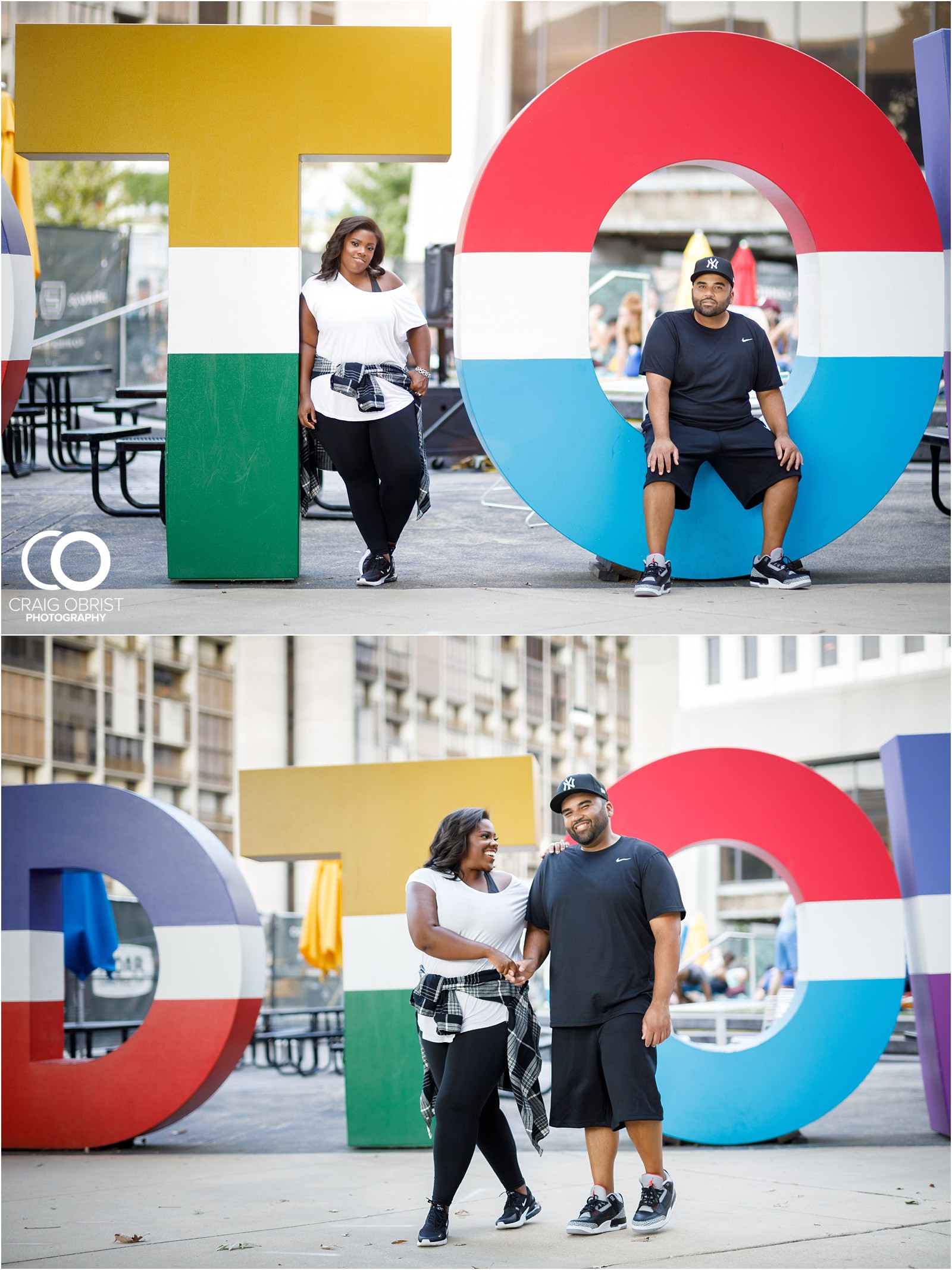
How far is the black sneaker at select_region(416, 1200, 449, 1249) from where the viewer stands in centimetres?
434

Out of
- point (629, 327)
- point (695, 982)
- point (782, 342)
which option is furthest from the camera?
point (782, 342)

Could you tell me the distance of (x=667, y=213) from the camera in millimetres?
34969

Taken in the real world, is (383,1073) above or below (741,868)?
above

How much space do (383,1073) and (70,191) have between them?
3443 centimetres

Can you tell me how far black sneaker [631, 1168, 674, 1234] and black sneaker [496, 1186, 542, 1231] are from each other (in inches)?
16.1

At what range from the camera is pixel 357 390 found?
695 centimetres

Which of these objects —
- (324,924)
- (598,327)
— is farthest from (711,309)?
(598,327)

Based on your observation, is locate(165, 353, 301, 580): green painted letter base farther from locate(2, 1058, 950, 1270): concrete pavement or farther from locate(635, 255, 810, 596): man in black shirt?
locate(2, 1058, 950, 1270): concrete pavement

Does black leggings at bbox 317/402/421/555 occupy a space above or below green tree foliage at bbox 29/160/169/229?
below

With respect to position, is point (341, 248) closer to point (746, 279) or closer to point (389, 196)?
point (746, 279)

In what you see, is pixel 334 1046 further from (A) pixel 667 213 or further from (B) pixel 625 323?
(A) pixel 667 213

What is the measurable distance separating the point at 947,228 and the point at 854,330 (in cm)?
76

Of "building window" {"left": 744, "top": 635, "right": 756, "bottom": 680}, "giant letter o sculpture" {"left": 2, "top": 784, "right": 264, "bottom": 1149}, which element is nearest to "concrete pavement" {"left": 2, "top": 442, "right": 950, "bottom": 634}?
"giant letter o sculpture" {"left": 2, "top": 784, "right": 264, "bottom": 1149}

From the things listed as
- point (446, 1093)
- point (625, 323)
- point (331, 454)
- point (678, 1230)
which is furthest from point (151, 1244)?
point (625, 323)
